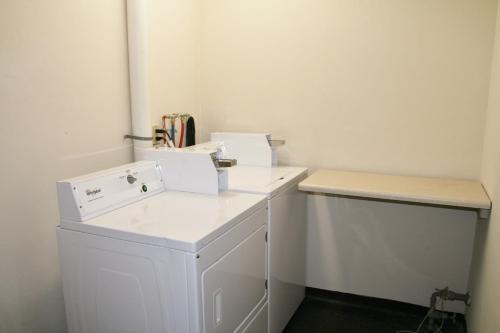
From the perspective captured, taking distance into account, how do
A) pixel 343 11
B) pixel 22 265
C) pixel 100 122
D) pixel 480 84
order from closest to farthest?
1. pixel 22 265
2. pixel 100 122
3. pixel 480 84
4. pixel 343 11

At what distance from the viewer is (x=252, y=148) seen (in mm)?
2541

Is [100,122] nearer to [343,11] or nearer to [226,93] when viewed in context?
[226,93]

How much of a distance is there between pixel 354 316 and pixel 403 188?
995 mm

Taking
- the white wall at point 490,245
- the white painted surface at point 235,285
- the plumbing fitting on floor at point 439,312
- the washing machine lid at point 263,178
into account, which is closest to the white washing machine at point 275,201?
the washing machine lid at point 263,178

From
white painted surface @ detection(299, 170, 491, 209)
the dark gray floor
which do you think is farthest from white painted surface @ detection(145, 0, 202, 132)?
the dark gray floor

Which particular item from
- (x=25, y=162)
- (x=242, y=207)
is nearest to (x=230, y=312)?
(x=242, y=207)

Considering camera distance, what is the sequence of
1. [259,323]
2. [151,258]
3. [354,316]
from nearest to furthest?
[151,258] → [259,323] → [354,316]

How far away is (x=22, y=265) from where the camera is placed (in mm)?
1662

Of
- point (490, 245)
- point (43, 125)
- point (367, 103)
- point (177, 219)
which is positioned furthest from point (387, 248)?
point (43, 125)

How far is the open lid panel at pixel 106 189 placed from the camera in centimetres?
149

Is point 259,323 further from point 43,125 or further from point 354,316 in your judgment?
point 43,125

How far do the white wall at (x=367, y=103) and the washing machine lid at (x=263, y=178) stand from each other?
0.27 m

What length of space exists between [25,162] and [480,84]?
7.82 ft

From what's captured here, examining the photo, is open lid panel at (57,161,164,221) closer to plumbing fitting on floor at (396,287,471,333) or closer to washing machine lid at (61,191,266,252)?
washing machine lid at (61,191,266,252)
